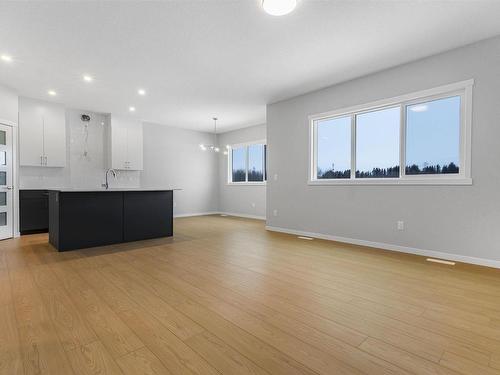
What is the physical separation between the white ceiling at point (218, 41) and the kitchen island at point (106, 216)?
1.96 meters

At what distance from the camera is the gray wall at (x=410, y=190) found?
319 cm

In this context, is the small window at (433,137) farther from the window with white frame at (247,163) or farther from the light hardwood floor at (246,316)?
the window with white frame at (247,163)

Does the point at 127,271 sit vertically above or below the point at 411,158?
below

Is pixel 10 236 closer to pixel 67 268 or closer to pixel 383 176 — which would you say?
pixel 67 268


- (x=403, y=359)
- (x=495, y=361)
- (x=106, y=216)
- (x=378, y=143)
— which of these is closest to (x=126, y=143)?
(x=106, y=216)

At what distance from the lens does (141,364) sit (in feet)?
4.77

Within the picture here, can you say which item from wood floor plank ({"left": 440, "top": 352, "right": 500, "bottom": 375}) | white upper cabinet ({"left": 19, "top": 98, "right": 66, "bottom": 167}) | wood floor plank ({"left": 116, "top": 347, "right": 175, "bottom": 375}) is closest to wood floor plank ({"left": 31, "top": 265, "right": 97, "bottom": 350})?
wood floor plank ({"left": 116, "top": 347, "right": 175, "bottom": 375})

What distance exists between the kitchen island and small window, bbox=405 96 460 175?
14.2 feet

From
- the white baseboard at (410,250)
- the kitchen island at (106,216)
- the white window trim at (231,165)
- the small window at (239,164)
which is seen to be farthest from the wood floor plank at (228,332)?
the small window at (239,164)

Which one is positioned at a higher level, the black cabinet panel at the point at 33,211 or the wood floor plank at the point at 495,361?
the black cabinet panel at the point at 33,211

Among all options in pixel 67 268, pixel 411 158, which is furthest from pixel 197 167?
pixel 411 158

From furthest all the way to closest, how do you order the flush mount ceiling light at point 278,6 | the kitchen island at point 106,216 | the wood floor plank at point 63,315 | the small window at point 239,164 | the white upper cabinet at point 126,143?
the small window at point 239,164 < the white upper cabinet at point 126,143 < the kitchen island at point 106,216 < the flush mount ceiling light at point 278,6 < the wood floor plank at point 63,315

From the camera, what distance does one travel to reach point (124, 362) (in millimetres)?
1470

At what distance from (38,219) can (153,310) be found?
494 centimetres
